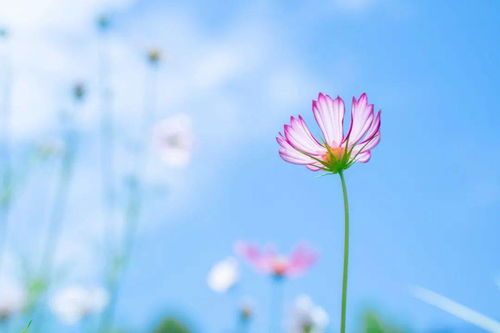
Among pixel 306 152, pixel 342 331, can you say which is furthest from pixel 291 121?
pixel 342 331

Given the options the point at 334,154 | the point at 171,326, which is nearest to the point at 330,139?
the point at 334,154

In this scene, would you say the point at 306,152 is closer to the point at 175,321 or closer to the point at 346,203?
the point at 346,203

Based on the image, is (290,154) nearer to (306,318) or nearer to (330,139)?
(330,139)

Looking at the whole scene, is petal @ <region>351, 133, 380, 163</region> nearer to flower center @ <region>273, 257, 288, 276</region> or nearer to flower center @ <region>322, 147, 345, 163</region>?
flower center @ <region>322, 147, 345, 163</region>

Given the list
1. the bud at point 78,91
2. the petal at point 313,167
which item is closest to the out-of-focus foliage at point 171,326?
the bud at point 78,91

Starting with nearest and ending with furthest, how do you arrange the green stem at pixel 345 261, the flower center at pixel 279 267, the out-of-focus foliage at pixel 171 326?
the green stem at pixel 345 261, the flower center at pixel 279 267, the out-of-focus foliage at pixel 171 326

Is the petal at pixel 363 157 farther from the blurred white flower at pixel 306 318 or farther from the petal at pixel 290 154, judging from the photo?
the blurred white flower at pixel 306 318

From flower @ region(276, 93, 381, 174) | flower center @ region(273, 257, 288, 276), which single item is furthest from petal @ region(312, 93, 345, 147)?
flower center @ region(273, 257, 288, 276)
